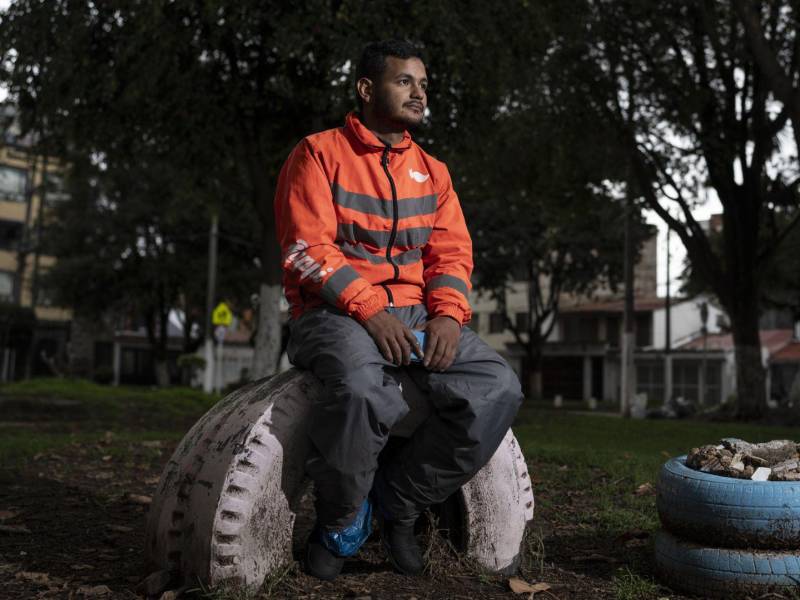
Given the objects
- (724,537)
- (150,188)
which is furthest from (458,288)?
(150,188)

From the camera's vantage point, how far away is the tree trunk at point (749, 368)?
18375 millimetres

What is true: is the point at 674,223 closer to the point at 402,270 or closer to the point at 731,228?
the point at 731,228

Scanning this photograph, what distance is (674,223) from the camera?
1812 cm

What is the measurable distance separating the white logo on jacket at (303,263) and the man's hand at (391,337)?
0.83 feet

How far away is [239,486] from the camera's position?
3.09m

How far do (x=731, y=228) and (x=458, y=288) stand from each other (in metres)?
16.6

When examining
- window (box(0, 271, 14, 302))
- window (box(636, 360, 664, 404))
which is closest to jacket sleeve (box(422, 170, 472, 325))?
window (box(636, 360, 664, 404))

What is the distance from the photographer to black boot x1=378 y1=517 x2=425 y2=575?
3.51 m

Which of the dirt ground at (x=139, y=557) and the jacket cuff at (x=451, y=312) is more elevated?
the jacket cuff at (x=451, y=312)

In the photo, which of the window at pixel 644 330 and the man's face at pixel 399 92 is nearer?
the man's face at pixel 399 92

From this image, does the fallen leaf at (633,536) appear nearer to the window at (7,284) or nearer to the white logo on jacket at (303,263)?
the white logo on jacket at (303,263)

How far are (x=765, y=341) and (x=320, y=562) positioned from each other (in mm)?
42180

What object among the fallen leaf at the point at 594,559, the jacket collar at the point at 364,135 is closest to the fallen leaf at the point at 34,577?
the jacket collar at the point at 364,135

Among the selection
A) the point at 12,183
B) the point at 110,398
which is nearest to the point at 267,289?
the point at 110,398
